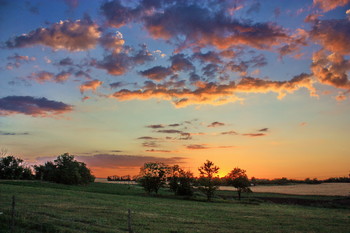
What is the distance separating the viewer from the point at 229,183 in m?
93.2

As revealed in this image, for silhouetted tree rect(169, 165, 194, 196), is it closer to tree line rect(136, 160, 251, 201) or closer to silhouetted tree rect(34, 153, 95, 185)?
tree line rect(136, 160, 251, 201)

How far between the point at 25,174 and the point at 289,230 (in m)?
154

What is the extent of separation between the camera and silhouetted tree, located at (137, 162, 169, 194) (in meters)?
91.8

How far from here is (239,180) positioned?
299 feet

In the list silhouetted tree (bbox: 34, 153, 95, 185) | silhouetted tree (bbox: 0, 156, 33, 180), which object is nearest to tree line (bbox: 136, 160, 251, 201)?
silhouetted tree (bbox: 34, 153, 95, 185)

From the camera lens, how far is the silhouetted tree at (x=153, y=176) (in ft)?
301

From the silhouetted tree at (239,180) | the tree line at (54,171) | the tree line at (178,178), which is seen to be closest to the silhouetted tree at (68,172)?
the tree line at (54,171)

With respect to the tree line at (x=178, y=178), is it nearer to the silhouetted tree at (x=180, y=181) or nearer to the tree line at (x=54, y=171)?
the silhouetted tree at (x=180, y=181)

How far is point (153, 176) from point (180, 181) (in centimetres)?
956

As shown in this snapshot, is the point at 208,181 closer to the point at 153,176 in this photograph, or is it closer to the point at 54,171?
the point at 153,176

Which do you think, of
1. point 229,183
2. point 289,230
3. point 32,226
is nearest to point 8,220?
point 32,226

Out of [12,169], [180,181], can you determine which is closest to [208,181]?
[180,181]

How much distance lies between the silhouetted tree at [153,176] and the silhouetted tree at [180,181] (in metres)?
2.56

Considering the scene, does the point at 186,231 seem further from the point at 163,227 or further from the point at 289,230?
the point at 289,230
